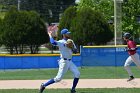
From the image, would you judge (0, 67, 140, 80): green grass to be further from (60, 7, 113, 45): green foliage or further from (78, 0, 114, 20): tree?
(78, 0, 114, 20): tree

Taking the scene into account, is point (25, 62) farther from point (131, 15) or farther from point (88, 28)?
point (131, 15)

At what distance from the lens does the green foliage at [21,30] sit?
43719 millimetres

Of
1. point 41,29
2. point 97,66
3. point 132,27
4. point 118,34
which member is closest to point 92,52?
point 97,66

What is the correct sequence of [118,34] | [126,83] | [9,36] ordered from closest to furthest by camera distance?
[126,83] < [118,34] < [9,36]

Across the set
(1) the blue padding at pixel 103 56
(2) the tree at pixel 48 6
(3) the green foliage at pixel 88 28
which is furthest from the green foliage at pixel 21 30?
(2) the tree at pixel 48 6

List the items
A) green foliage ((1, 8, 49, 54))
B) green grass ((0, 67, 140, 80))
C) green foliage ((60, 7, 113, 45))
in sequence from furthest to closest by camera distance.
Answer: green foliage ((1, 8, 49, 54)), green foliage ((60, 7, 113, 45)), green grass ((0, 67, 140, 80))

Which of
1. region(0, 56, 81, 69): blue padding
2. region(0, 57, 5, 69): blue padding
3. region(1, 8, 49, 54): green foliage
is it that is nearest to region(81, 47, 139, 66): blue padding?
region(0, 56, 81, 69): blue padding

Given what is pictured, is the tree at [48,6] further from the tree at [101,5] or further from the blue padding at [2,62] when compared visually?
the blue padding at [2,62]

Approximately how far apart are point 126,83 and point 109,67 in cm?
1184

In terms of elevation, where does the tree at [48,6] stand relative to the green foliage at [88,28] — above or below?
below

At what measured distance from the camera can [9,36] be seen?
1726 inches

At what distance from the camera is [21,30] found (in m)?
43.8

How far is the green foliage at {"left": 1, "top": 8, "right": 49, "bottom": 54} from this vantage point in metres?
43.7

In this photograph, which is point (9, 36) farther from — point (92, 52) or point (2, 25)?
point (92, 52)
